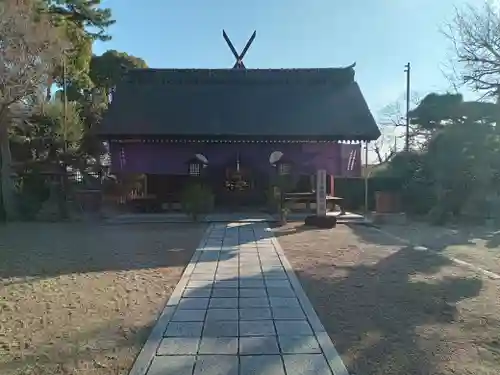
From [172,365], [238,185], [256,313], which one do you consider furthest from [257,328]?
[238,185]

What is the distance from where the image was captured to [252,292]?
4734 mm

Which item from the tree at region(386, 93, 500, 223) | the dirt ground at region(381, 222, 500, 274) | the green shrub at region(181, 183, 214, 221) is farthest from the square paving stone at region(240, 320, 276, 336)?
the tree at region(386, 93, 500, 223)

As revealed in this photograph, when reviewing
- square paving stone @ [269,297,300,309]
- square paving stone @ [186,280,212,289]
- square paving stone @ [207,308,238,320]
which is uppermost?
square paving stone @ [207,308,238,320]

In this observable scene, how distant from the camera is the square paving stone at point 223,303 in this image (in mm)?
4191

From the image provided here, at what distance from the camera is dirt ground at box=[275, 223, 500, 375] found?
3.01m

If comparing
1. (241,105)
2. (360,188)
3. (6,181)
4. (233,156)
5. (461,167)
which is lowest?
(360,188)

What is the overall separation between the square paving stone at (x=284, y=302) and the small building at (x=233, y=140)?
1006cm

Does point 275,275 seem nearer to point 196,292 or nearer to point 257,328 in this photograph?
point 196,292

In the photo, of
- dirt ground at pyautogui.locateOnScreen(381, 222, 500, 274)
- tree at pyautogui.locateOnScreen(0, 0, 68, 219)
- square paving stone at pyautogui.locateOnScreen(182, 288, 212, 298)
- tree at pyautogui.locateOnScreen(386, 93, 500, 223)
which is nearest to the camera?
square paving stone at pyautogui.locateOnScreen(182, 288, 212, 298)

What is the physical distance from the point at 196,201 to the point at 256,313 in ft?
24.5

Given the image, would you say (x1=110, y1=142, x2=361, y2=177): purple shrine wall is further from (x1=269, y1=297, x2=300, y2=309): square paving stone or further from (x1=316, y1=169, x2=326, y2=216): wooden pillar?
(x1=269, y1=297, x2=300, y2=309): square paving stone

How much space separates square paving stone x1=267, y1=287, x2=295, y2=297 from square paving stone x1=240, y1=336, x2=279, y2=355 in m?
1.28

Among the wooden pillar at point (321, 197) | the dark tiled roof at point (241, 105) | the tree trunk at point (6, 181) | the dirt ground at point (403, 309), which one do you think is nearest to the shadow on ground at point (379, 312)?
the dirt ground at point (403, 309)

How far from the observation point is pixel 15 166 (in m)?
13.7
